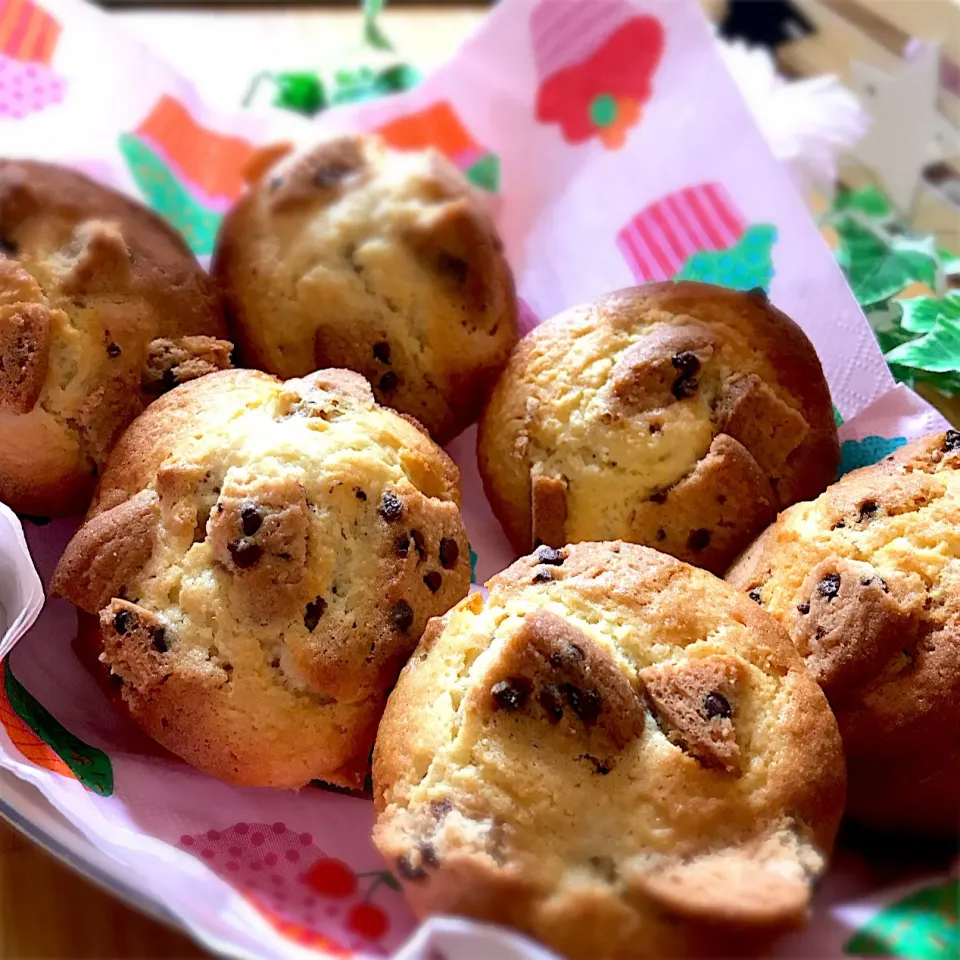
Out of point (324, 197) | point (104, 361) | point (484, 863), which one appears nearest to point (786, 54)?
point (324, 197)

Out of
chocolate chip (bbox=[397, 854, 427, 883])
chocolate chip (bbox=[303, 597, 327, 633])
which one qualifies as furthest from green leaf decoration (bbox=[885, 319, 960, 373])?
chocolate chip (bbox=[397, 854, 427, 883])

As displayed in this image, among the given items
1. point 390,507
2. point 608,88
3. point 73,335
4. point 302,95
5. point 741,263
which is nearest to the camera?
point 390,507

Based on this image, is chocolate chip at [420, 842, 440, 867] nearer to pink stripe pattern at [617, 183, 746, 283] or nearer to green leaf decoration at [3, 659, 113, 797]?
green leaf decoration at [3, 659, 113, 797]

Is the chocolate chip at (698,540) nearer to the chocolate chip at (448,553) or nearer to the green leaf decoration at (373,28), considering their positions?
the chocolate chip at (448,553)

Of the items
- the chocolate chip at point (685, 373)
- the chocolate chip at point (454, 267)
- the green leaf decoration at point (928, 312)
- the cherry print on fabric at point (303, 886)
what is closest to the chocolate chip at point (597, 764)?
the cherry print on fabric at point (303, 886)

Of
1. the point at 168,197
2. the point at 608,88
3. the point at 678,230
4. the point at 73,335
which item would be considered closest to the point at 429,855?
the point at 73,335

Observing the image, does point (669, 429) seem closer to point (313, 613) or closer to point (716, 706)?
point (716, 706)
